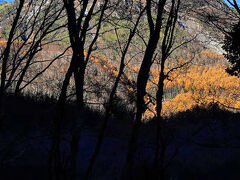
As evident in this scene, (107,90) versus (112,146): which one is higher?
(107,90)

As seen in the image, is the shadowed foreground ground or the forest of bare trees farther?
the shadowed foreground ground

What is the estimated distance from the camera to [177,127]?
621cm

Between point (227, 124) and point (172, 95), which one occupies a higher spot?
point (172, 95)

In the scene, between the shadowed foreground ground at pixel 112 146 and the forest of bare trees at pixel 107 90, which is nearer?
the forest of bare trees at pixel 107 90

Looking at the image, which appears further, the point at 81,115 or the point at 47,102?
the point at 47,102

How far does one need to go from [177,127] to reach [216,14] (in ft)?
10.9

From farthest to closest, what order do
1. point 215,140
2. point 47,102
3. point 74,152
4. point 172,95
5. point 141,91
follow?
point 172,95, point 47,102, point 215,140, point 141,91, point 74,152

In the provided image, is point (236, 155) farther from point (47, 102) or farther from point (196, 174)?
point (47, 102)

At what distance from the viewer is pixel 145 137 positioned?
5.43 meters

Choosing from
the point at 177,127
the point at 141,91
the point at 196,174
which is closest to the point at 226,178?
the point at 196,174

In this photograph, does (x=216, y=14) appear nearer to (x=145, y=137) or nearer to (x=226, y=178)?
(x=226, y=178)

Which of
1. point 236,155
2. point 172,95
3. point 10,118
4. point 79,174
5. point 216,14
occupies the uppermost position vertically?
point 172,95

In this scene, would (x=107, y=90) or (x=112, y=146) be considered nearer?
(x=107, y=90)

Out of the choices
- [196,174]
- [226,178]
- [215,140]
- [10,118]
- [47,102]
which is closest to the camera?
[226,178]
